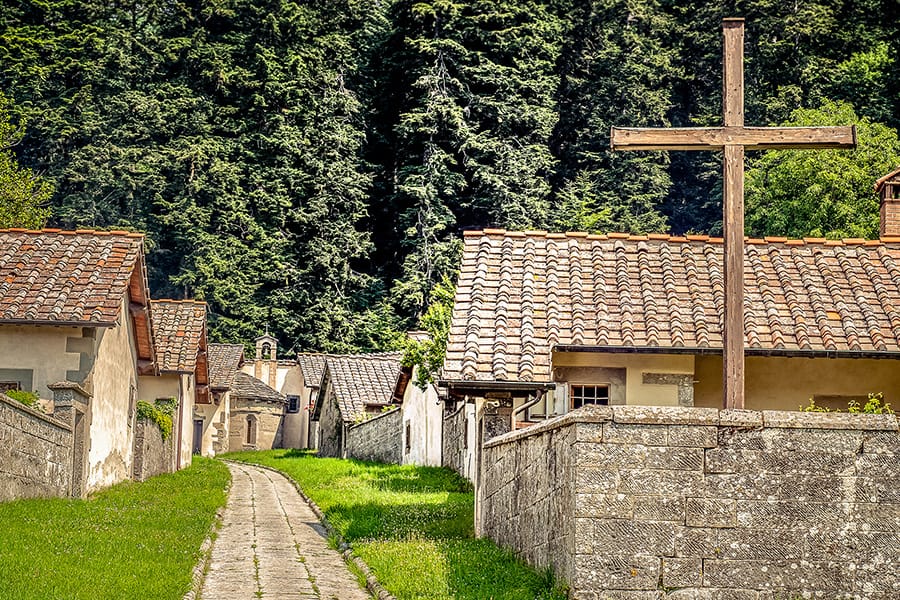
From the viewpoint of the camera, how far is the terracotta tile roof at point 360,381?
4609 cm

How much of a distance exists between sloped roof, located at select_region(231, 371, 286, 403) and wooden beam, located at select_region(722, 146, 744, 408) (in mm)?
55032

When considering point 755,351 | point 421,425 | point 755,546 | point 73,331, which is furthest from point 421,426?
point 755,546

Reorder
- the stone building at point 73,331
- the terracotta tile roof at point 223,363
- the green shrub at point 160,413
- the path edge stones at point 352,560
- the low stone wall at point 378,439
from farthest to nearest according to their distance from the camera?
the terracotta tile roof at point 223,363 → the low stone wall at point 378,439 → the green shrub at point 160,413 → the stone building at point 73,331 → the path edge stones at point 352,560

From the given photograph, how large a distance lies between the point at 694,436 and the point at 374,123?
63510 mm

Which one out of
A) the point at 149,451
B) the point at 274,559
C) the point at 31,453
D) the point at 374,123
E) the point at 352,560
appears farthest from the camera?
the point at 374,123

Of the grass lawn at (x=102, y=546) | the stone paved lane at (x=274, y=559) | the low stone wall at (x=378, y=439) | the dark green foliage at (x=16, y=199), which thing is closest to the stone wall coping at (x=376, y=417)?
the low stone wall at (x=378, y=439)

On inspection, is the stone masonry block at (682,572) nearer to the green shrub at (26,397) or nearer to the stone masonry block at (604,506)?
the stone masonry block at (604,506)

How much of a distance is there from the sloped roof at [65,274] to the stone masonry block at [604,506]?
46.4 ft

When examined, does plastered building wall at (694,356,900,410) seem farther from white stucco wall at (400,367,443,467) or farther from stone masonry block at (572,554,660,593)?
white stucco wall at (400,367,443,467)

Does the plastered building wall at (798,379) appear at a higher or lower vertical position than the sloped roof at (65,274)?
lower

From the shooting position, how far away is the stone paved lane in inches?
508

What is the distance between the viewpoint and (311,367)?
64.7m

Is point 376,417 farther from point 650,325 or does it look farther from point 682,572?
point 682,572

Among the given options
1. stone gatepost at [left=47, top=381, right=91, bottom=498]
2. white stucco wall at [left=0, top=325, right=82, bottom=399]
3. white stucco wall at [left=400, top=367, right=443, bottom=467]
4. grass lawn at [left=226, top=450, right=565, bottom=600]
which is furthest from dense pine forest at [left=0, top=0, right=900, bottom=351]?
stone gatepost at [left=47, top=381, right=91, bottom=498]
